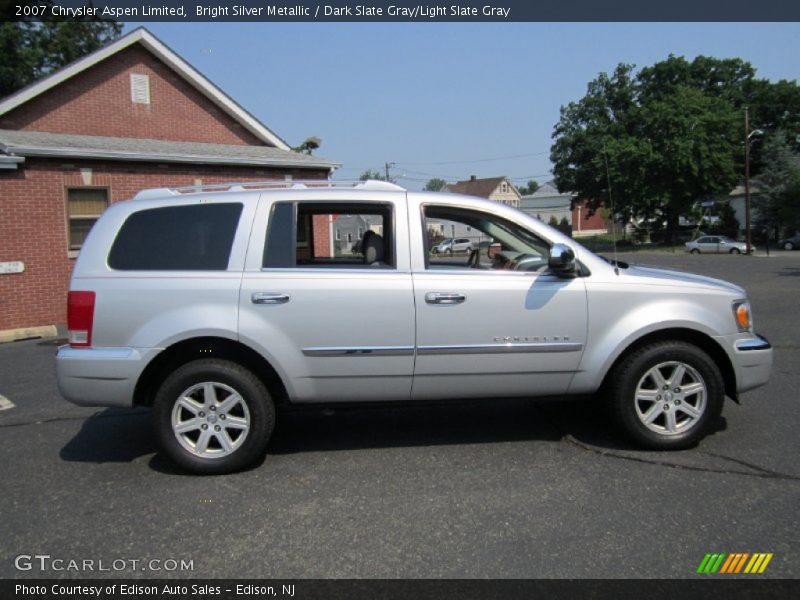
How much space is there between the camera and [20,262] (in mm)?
11211

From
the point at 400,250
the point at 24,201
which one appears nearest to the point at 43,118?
the point at 24,201

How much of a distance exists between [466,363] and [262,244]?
1576 millimetres

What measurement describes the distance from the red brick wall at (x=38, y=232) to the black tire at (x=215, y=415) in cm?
879

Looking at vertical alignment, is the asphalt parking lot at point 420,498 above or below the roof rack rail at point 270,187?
below

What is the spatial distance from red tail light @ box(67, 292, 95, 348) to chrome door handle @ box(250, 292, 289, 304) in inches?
40.8

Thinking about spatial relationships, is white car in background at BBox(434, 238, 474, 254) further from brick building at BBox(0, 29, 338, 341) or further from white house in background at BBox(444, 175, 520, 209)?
white house in background at BBox(444, 175, 520, 209)

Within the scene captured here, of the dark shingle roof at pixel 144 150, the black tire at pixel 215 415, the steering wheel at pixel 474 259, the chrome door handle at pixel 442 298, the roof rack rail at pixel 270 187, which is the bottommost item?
the black tire at pixel 215 415

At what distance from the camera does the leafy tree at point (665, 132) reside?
46.8 metres

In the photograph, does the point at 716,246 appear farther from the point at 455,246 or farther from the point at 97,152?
the point at 455,246

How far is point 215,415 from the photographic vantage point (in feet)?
13.5

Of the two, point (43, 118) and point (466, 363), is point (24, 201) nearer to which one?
point (43, 118)

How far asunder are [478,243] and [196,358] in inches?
85.1
